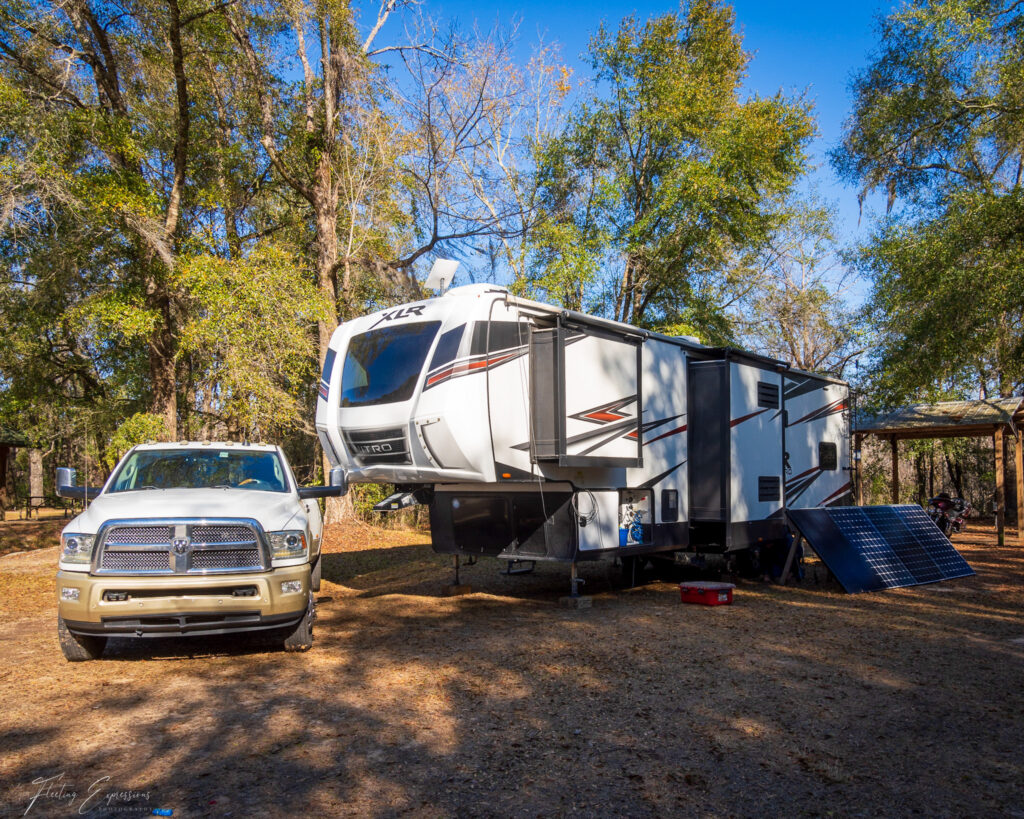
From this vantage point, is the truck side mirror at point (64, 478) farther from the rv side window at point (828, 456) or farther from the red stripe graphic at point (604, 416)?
the rv side window at point (828, 456)

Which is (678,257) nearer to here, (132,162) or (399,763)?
(132,162)

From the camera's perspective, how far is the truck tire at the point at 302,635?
6738 mm

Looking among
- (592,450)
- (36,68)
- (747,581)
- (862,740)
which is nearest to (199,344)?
(36,68)

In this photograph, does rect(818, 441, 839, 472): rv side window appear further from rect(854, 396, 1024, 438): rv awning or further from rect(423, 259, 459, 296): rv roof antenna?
rect(423, 259, 459, 296): rv roof antenna

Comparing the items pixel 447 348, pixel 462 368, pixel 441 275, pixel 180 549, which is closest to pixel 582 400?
pixel 462 368

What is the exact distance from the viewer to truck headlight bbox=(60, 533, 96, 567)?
603 cm

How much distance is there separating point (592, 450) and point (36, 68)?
1480cm

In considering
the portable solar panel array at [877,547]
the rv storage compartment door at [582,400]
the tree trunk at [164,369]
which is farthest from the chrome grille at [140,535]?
the tree trunk at [164,369]

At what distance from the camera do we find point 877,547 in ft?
35.3

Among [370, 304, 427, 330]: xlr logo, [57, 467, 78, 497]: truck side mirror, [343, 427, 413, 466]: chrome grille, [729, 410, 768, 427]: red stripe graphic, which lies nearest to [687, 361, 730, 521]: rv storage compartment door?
[729, 410, 768, 427]: red stripe graphic

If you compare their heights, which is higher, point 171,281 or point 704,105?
Result: point 704,105

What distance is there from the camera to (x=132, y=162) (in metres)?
16.5

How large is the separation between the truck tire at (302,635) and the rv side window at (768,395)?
6.66m

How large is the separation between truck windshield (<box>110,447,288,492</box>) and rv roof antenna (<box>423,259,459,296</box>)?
291 centimetres
